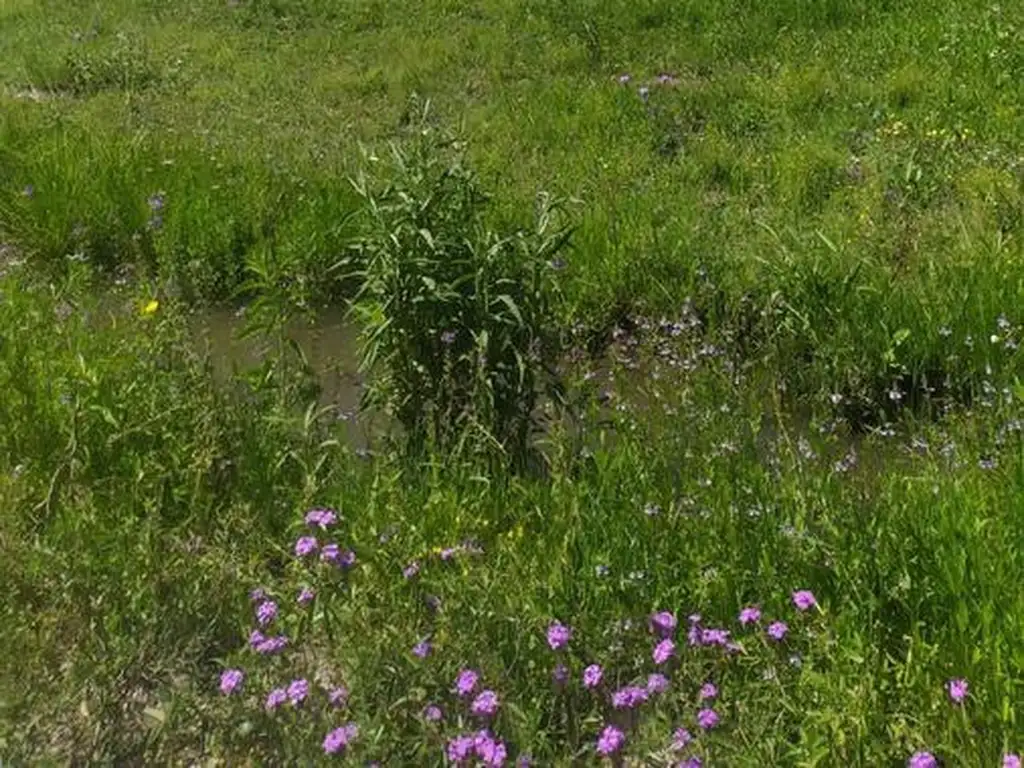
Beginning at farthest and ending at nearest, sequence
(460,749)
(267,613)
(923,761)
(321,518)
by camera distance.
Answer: (321,518) < (267,613) < (460,749) < (923,761)

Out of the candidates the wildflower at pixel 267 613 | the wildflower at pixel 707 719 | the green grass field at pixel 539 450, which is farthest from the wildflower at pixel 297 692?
the wildflower at pixel 707 719

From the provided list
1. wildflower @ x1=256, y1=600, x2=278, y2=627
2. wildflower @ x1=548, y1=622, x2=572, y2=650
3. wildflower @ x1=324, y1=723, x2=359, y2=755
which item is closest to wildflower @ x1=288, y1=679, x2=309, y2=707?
wildflower @ x1=324, y1=723, x2=359, y2=755

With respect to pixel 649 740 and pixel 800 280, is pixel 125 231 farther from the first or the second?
pixel 649 740

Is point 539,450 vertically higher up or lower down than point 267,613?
lower down

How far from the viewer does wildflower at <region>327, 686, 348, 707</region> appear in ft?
10.3

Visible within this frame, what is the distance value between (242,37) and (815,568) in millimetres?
10897

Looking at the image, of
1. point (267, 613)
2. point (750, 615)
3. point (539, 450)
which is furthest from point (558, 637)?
point (539, 450)

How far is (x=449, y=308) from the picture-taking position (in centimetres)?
474

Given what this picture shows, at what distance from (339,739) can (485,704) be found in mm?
343

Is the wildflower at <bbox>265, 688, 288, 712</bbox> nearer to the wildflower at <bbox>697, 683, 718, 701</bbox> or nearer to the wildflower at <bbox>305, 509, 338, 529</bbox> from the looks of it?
the wildflower at <bbox>305, 509, 338, 529</bbox>

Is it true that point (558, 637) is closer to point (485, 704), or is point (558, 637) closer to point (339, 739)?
point (485, 704)

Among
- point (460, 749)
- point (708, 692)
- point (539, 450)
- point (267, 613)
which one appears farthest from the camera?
point (539, 450)

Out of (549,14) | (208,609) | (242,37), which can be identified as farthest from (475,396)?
(242,37)

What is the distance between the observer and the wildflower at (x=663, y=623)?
3.25 m
